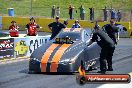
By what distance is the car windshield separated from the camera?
52.1 feet

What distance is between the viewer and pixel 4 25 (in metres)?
38.5

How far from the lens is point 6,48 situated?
1919cm

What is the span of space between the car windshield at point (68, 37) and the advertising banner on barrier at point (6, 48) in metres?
3.57

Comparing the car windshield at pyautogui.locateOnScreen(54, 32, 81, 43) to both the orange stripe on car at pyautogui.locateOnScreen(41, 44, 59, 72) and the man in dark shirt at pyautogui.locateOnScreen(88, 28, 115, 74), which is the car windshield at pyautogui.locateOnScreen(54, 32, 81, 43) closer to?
the orange stripe on car at pyautogui.locateOnScreen(41, 44, 59, 72)

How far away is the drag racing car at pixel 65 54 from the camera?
14.6m

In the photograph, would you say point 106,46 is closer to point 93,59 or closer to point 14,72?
point 93,59

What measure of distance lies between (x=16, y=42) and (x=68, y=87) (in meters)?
7.87

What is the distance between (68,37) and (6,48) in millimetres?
4196

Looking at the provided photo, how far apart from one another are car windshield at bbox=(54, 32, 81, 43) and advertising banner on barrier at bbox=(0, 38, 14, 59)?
357 cm

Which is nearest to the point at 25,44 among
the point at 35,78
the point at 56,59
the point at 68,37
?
the point at 68,37

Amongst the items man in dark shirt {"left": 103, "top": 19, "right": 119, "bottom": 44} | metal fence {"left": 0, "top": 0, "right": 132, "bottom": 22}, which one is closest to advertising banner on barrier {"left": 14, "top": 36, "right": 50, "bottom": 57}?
man in dark shirt {"left": 103, "top": 19, "right": 119, "bottom": 44}

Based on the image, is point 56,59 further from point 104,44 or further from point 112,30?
point 112,30

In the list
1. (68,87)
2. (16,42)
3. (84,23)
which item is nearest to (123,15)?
(84,23)

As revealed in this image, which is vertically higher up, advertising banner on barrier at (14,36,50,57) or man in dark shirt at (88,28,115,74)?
man in dark shirt at (88,28,115,74)
